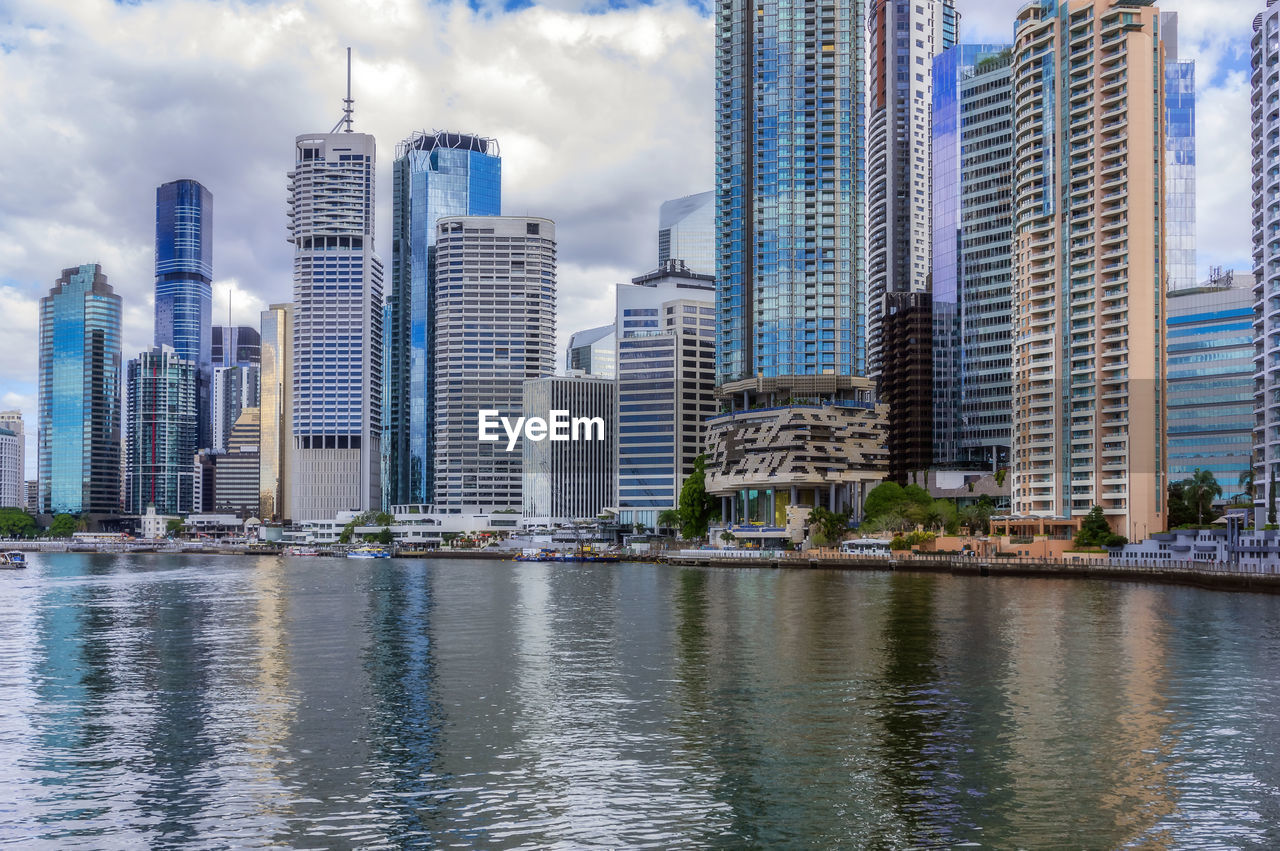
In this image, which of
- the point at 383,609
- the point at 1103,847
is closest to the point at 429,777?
the point at 1103,847

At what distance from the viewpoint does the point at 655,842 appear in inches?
1390

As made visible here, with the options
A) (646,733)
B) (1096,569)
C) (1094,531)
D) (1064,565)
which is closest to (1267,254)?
(1094,531)

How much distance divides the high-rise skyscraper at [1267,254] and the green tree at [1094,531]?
2247 cm

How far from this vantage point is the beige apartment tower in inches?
7283

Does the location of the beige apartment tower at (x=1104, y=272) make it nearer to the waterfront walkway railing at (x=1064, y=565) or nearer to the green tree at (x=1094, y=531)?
the green tree at (x=1094, y=531)

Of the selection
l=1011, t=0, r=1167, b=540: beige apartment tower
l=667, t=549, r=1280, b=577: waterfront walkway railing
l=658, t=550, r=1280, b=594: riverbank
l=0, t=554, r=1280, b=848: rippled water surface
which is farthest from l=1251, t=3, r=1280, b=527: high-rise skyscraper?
l=0, t=554, r=1280, b=848: rippled water surface

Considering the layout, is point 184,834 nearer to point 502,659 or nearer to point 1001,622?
point 502,659

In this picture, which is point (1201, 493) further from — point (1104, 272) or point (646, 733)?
point (646, 733)

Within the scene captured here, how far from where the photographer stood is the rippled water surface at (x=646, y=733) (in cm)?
3716

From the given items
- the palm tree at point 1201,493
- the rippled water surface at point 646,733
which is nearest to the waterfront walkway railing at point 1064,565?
the palm tree at point 1201,493

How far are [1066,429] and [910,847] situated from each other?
561 feet

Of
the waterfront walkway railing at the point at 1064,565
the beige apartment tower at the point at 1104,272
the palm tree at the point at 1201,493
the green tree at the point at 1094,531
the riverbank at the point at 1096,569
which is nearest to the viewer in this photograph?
the riverbank at the point at 1096,569

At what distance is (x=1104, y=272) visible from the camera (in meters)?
189

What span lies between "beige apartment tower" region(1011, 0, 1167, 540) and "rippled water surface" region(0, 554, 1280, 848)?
305ft
